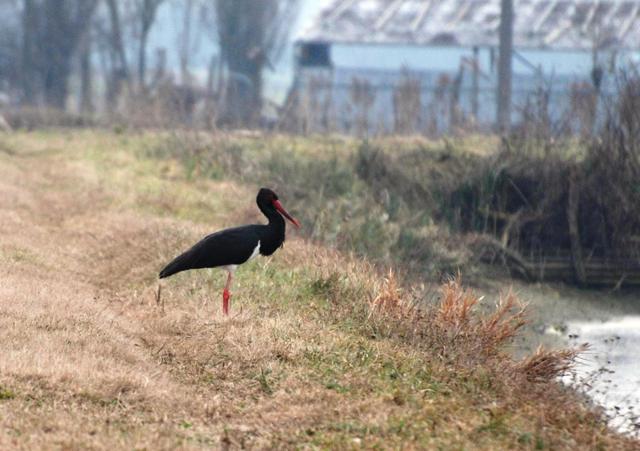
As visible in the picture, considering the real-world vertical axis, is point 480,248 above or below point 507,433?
below

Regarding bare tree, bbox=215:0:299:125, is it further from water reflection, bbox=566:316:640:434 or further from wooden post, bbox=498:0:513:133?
water reflection, bbox=566:316:640:434

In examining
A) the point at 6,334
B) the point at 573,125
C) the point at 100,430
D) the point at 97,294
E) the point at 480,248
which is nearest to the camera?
the point at 100,430

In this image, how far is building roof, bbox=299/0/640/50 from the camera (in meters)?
46.3

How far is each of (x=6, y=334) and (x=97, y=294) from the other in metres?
2.98

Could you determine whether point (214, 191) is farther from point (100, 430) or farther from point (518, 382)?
point (100, 430)

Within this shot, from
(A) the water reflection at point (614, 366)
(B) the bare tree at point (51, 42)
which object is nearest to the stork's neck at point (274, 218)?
(A) the water reflection at point (614, 366)

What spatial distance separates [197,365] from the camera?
9.88 m

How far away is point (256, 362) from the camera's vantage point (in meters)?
9.81

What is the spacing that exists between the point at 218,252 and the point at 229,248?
0.11m

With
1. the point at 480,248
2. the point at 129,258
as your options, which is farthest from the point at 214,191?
the point at 129,258

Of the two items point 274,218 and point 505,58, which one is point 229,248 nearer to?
point 274,218

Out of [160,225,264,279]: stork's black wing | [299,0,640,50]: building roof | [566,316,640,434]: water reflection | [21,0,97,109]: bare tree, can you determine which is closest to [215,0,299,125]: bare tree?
[299,0,640,50]: building roof

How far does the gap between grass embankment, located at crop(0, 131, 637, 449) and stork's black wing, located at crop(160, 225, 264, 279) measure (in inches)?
15.8

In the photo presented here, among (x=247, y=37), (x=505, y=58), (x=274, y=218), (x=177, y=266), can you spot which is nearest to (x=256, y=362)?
(x=177, y=266)
